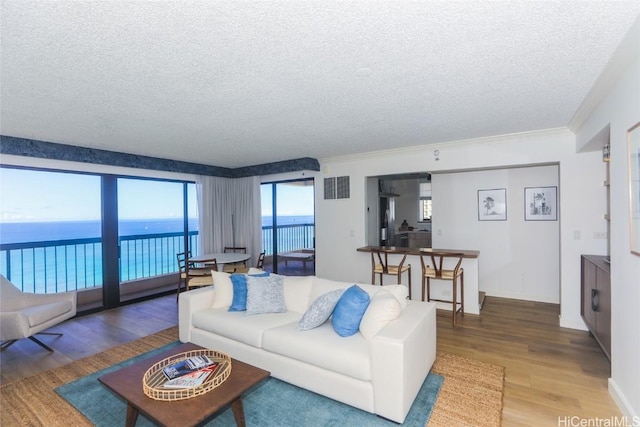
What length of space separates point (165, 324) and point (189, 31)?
12.3 feet

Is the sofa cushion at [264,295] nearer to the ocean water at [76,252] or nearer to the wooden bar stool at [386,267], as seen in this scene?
the wooden bar stool at [386,267]

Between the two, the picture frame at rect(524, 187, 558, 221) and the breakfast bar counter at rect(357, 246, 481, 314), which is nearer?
the breakfast bar counter at rect(357, 246, 481, 314)

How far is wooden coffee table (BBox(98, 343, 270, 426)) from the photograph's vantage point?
1680mm

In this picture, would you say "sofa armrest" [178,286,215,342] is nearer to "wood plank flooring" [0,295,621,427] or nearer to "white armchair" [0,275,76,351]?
"wood plank flooring" [0,295,621,427]

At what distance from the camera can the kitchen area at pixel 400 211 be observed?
240 inches

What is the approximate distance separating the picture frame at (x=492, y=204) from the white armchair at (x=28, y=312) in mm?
6070

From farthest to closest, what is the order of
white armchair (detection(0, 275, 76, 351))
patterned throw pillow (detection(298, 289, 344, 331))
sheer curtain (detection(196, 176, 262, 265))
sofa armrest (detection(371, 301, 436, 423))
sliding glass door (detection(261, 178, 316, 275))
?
sliding glass door (detection(261, 178, 316, 275)) < sheer curtain (detection(196, 176, 262, 265)) < white armchair (detection(0, 275, 76, 351)) < patterned throw pillow (detection(298, 289, 344, 331)) < sofa armrest (detection(371, 301, 436, 423))

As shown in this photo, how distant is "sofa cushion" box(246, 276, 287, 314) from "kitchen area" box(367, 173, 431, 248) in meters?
2.83

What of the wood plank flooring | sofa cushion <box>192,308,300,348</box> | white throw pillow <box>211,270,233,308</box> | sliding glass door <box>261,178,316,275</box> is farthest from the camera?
sliding glass door <box>261,178,316,275</box>

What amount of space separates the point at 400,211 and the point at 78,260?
7.06 meters

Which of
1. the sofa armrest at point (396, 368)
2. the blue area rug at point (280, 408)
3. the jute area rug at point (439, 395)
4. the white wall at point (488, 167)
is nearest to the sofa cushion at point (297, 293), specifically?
the blue area rug at point (280, 408)

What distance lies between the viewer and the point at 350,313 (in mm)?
2561

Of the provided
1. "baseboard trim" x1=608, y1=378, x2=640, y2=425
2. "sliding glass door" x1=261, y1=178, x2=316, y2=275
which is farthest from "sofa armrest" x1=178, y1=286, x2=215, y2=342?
"baseboard trim" x1=608, y1=378, x2=640, y2=425

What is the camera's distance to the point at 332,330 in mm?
2662
